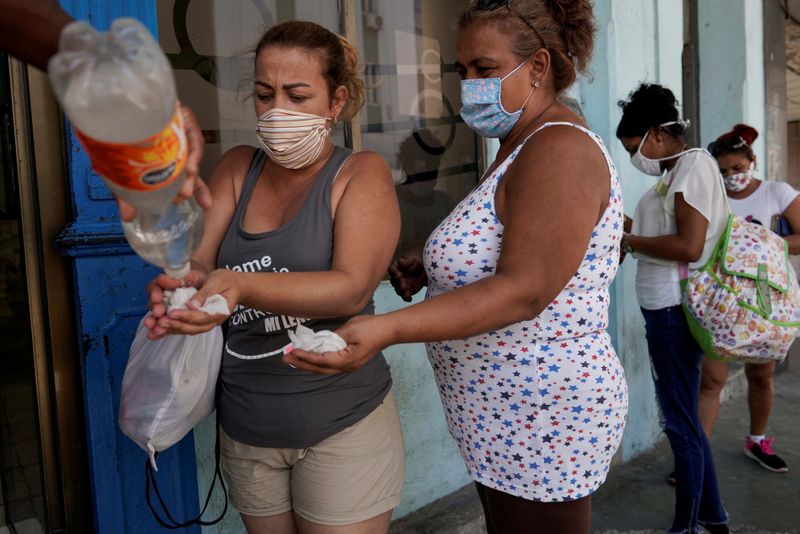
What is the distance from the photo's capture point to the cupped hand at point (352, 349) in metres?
1.27

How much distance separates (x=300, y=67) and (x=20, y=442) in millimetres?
1774

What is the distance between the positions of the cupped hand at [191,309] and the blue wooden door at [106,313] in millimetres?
946

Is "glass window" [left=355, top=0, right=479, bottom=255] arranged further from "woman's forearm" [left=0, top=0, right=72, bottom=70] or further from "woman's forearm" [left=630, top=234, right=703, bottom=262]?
"woman's forearm" [left=0, top=0, right=72, bottom=70]

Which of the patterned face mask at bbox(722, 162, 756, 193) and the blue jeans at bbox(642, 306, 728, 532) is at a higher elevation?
the patterned face mask at bbox(722, 162, 756, 193)

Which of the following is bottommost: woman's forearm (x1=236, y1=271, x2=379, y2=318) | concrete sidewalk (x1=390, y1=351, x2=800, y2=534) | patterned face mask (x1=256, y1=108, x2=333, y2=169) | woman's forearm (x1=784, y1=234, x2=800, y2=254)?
concrete sidewalk (x1=390, y1=351, x2=800, y2=534)

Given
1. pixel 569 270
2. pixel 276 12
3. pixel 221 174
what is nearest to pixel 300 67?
pixel 221 174

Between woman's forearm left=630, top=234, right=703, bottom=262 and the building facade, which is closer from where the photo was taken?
the building facade

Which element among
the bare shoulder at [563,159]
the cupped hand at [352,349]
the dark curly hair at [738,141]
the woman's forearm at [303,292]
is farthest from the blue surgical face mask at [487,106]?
the dark curly hair at [738,141]

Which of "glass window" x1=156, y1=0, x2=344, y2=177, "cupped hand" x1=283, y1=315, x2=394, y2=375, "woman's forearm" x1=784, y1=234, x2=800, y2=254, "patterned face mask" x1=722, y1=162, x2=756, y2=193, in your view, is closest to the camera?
"cupped hand" x1=283, y1=315, x2=394, y2=375

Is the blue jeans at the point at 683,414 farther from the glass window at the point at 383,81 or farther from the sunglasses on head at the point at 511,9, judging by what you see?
the sunglasses on head at the point at 511,9

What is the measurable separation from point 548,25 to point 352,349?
3.41ft

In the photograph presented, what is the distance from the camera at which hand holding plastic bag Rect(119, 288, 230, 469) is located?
→ 1717 mm

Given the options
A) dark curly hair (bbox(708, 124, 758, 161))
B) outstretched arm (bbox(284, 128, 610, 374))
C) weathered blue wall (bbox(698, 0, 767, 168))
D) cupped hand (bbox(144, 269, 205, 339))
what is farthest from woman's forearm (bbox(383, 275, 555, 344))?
weathered blue wall (bbox(698, 0, 767, 168))

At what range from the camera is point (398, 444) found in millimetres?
1916
